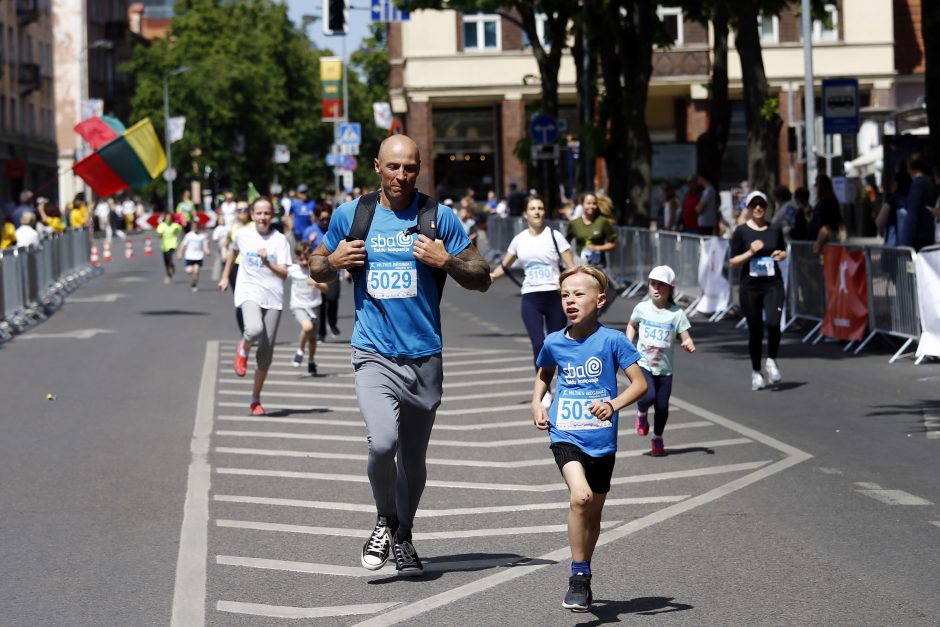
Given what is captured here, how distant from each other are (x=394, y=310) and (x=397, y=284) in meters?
0.11

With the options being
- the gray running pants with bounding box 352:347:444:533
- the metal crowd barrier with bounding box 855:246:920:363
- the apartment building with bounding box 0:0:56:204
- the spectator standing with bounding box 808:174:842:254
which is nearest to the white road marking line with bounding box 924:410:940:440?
the metal crowd barrier with bounding box 855:246:920:363

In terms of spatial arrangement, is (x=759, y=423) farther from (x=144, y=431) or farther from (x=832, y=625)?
(x=832, y=625)

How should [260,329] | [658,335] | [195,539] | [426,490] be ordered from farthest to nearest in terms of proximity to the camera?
[260,329] < [658,335] < [426,490] < [195,539]

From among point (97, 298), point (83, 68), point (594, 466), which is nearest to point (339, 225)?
point (594, 466)

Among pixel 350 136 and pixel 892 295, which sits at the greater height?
pixel 350 136

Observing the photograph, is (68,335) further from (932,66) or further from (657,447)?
(657,447)

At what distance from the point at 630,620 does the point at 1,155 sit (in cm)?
7252

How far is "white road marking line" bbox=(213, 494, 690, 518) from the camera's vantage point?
925cm

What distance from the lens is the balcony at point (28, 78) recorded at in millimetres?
80938

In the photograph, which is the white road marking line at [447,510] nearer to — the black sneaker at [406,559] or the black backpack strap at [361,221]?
the black sneaker at [406,559]

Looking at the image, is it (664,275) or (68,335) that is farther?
(68,335)

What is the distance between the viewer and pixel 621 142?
35062 mm

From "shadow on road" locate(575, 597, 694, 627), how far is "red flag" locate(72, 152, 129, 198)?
23.5 meters

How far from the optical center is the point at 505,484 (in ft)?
33.3
